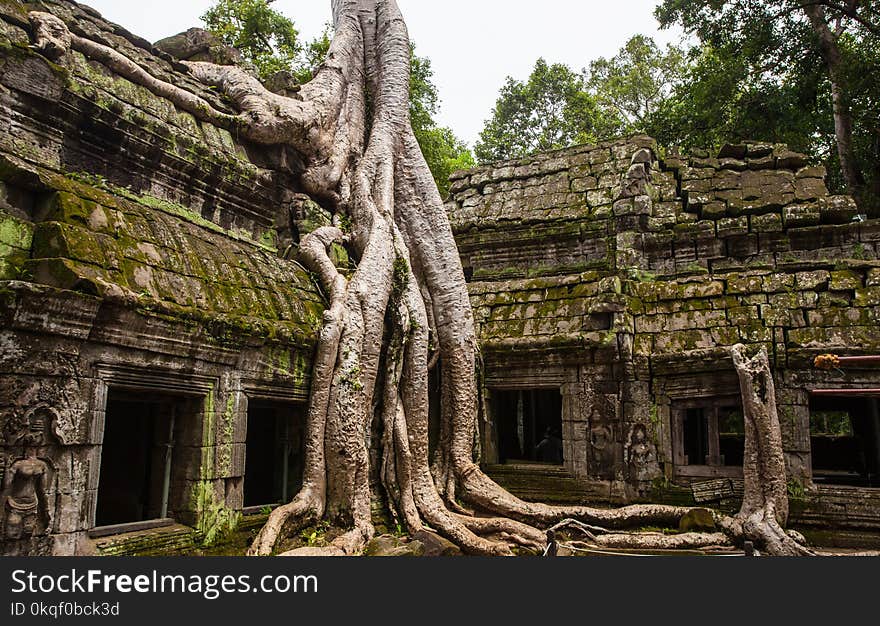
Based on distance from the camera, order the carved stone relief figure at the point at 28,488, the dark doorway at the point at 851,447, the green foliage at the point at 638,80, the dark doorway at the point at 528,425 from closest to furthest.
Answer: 1. the carved stone relief figure at the point at 28,488
2. the dark doorway at the point at 851,447
3. the dark doorway at the point at 528,425
4. the green foliage at the point at 638,80

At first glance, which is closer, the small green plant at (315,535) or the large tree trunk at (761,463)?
the small green plant at (315,535)

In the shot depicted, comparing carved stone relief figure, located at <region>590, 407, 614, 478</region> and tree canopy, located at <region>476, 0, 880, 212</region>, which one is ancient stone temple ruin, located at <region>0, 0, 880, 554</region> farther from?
tree canopy, located at <region>476, 0, 880, 212</region>

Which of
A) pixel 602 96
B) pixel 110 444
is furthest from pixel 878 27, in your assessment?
pixel 110 444

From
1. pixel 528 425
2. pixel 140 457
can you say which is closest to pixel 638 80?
pixel 528 425

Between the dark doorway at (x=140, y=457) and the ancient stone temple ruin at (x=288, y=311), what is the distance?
1.0 inches

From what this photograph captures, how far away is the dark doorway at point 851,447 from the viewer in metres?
8.71

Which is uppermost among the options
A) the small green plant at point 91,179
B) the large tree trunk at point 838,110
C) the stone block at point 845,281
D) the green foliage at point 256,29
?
the green foliage at point 256,29

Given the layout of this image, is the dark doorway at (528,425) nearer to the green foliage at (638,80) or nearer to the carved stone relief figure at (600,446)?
the carved stone relief figure at (600,446)

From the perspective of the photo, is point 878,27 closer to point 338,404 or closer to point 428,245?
point 428,245

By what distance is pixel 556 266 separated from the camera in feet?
31.1

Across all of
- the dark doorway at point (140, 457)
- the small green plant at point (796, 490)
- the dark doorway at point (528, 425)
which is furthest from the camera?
the dark doorway at point (528, 425)

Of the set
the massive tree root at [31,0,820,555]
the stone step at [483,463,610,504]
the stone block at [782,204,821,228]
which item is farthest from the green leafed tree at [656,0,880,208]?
the stone step at [483,463,610,504]

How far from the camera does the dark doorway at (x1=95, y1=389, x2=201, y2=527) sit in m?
5.42

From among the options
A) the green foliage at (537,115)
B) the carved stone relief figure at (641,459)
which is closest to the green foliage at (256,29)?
the green foliage at (537,115)
